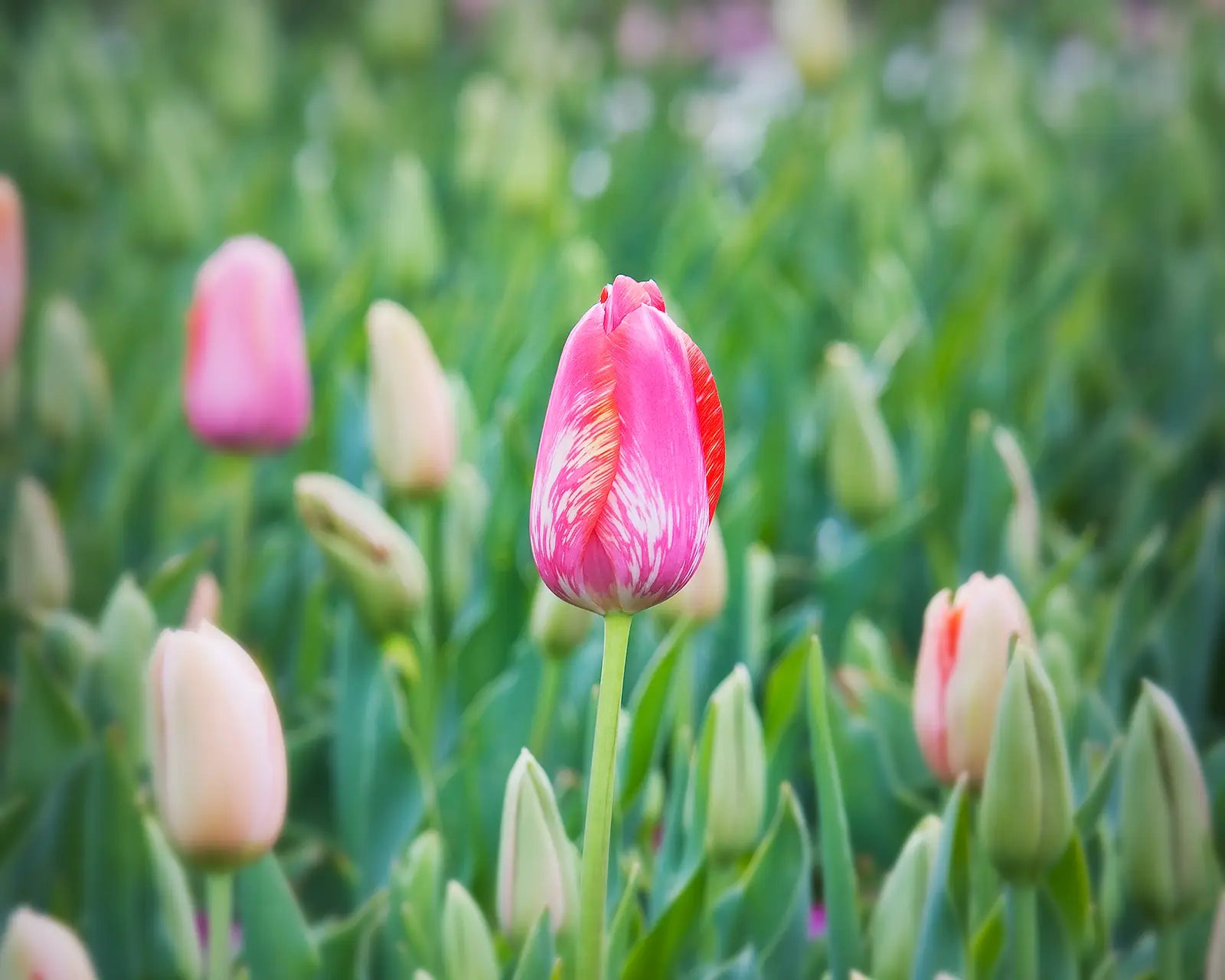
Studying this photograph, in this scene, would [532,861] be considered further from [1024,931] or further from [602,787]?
[1024,931]

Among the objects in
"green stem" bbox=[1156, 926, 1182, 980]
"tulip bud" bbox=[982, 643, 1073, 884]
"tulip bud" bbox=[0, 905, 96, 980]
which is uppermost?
"tulip bud" bbox=[982, 643, 1073, 884]

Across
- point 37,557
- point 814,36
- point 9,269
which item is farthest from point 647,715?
point 814,36

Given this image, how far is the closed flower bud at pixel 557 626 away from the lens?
32.2 inches

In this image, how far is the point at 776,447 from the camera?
4.00 ft

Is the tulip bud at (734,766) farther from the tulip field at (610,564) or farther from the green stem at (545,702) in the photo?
the green stem at (545,702)

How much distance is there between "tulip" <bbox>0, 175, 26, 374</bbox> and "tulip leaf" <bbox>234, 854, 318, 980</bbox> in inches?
21.0

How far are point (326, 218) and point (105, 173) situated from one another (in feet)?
2.35

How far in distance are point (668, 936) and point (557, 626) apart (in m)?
0.22

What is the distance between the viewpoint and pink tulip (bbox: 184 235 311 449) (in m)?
0.93

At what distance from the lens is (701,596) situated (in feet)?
2.72

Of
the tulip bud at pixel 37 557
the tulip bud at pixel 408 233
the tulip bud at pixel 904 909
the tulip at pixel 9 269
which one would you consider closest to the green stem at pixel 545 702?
the tulip bud at pixel 904 909

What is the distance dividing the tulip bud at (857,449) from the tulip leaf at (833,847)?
38 cm

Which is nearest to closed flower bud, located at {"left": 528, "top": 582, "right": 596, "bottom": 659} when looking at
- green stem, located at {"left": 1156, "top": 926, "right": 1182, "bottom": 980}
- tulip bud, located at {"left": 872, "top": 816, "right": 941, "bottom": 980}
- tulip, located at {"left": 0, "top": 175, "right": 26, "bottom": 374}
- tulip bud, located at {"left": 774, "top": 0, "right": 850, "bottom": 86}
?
tulip bud, located at {"left": 872, "top": 816, "right": 941, "bottom": 980}

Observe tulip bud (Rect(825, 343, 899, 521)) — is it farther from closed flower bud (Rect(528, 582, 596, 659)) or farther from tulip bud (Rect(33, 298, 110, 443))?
tulip bud (Rect(33, 298, 110, 443))
